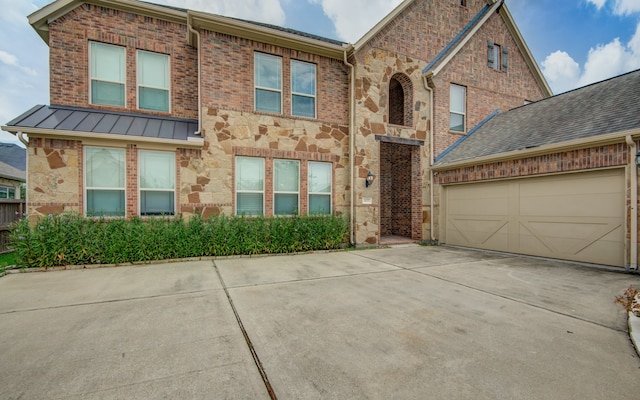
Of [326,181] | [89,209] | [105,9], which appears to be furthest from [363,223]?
[105,9]

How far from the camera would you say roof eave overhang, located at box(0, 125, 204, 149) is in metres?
6.64

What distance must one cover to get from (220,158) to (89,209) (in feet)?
11.7

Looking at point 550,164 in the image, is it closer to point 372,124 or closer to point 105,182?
point 372,124

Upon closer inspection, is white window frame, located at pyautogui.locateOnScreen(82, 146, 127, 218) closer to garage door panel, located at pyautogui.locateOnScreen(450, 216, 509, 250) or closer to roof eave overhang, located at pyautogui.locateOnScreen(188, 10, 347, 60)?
roof eave overhang, located at pyautogui.locateOnScreen(188, 10, 347, 60)

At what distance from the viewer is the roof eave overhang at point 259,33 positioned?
805 cm

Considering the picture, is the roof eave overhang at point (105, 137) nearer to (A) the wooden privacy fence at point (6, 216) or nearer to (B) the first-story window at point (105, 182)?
(B) the first-story window at point (105, 182)

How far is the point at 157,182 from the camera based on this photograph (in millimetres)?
8023

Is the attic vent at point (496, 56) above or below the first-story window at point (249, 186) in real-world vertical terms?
above

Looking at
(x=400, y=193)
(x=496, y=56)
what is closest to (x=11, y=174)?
(x=400, y=193)

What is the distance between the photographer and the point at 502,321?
363 centimetres

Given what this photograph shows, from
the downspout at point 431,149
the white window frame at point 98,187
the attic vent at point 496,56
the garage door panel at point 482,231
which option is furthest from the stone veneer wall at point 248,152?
the attic vent at point 496,56

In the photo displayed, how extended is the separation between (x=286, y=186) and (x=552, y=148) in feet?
24.1

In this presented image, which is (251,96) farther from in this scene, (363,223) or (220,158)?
(363,223)

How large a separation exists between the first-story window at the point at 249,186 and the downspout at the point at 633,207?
894cm
